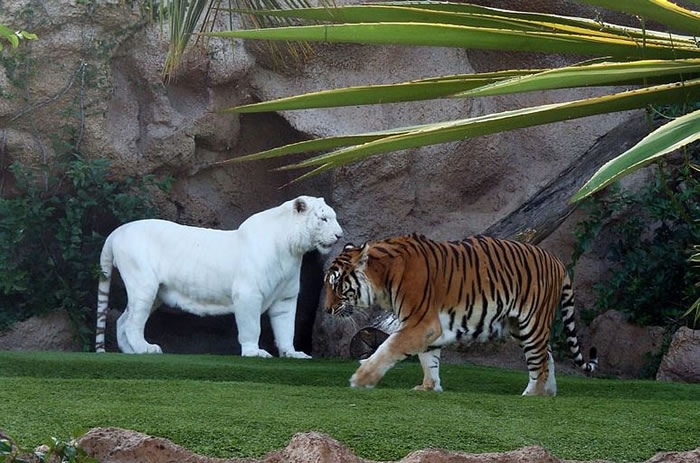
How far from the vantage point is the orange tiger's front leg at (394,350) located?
5.29m

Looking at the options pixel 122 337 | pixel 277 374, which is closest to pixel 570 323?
pixel 277 374

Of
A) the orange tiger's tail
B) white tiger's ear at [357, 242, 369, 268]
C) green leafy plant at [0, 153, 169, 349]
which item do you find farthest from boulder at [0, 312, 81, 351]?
the orange tiger's tail

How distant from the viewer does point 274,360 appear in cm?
712

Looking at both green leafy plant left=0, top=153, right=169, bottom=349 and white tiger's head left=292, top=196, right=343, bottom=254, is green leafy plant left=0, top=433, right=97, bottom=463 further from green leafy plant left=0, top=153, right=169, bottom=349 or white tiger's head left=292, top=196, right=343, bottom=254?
green leafy plant left=0, top=153, right=169, bottom=349

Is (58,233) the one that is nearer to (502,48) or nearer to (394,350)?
(394,350)

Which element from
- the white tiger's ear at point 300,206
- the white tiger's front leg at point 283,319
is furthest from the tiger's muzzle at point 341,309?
the white tiger's front leg at point 283,319

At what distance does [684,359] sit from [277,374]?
289cm

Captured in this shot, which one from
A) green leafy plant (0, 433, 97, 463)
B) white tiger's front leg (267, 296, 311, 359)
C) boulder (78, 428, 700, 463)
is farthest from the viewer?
white tiger's front leg (267, 296, 311, 359)

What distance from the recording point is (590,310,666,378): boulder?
7918mm

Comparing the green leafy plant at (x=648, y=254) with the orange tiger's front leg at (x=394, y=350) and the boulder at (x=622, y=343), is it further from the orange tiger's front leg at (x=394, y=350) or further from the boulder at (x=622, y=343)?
the orange tiger's front leg at (x=394, y=350)

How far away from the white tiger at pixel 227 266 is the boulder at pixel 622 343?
2.18 metres

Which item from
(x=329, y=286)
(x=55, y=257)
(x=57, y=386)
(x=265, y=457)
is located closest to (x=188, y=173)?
(x=55, y=257)

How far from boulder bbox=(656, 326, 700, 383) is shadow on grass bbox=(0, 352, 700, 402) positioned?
865mm

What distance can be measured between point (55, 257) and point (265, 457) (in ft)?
18.8
